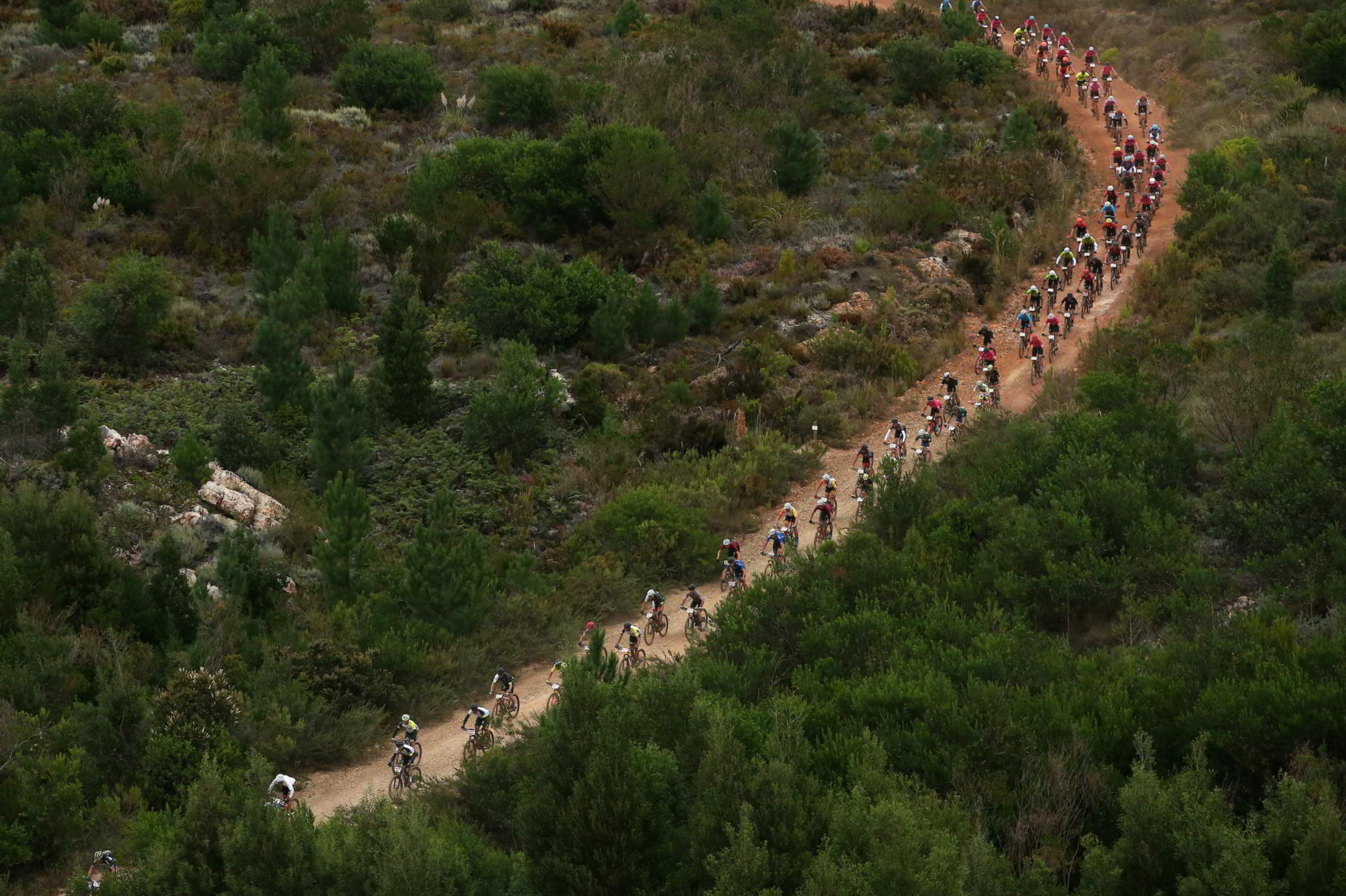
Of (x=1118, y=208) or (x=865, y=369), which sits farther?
(x=1118, y=208)

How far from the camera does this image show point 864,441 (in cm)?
2756

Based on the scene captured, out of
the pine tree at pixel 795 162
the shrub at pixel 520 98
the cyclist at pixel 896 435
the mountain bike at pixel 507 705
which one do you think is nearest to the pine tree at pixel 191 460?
the mountain bike at pixel 507 705

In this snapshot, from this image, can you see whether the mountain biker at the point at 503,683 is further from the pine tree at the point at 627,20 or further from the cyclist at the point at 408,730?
the pine tree at the point at 627,20

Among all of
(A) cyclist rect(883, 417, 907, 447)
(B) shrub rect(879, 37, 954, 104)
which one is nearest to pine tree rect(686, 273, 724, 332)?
(A) cyclist rect(883, 417, 907, 447)

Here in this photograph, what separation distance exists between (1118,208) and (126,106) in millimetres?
25779

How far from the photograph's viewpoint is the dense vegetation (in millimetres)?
18297

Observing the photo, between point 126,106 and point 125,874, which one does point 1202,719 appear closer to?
point 125,874

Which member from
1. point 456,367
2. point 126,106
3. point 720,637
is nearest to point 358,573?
point 720,637

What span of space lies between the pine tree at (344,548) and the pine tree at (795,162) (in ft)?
67.0

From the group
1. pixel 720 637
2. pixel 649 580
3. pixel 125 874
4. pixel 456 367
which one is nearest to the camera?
pixel 125 874

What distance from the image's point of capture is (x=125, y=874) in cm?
1308

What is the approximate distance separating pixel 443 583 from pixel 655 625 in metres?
3.03

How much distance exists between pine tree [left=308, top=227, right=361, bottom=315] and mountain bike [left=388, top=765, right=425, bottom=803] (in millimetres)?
15905

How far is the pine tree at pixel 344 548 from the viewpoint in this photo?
21297 mm
